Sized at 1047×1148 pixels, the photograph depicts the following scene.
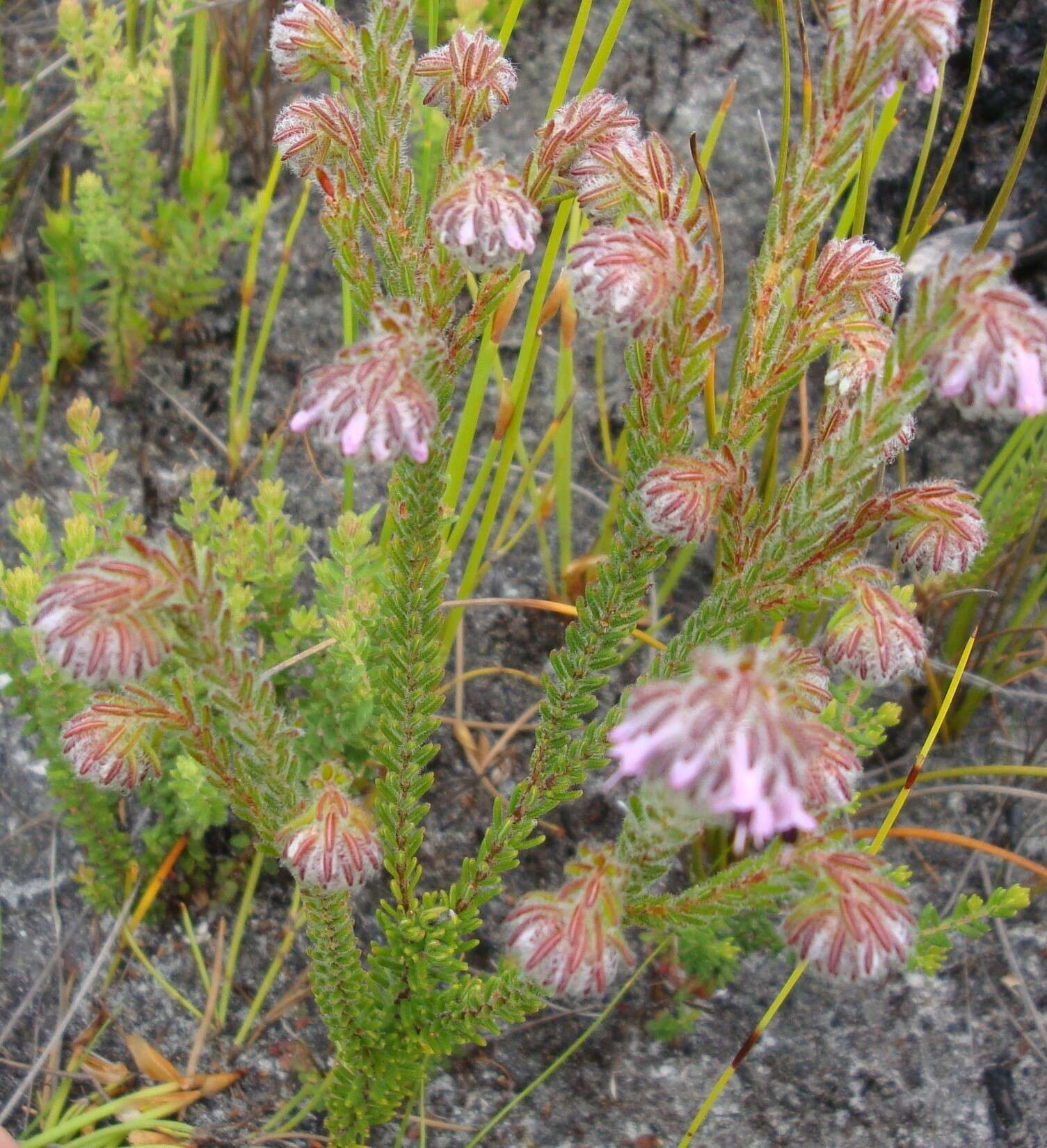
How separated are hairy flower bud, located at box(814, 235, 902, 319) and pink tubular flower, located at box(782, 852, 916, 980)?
0.70 m

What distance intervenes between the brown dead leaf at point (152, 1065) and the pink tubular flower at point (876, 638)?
156 cm

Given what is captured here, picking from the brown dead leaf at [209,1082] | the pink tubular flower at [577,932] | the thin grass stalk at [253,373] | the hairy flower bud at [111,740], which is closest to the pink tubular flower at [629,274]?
the pink tubular flower at [577,932]

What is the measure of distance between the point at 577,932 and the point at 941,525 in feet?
2.28

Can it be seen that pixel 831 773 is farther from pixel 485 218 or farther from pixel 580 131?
pixel 580 131

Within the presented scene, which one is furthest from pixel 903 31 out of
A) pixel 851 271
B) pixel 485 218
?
pixel 485 218

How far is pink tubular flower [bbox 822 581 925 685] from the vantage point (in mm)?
1301

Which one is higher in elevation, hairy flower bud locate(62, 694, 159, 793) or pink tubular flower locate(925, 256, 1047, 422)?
pink tubular flower locate(925, 256, 1047, 422)

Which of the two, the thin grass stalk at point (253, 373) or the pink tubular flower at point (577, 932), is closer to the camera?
the pink tubular flower at point (577, 932)

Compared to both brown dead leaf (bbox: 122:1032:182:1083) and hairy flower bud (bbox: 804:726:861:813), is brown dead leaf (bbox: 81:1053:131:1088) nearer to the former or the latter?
brown dead leaf (bbox: 122:1032:182:1083)

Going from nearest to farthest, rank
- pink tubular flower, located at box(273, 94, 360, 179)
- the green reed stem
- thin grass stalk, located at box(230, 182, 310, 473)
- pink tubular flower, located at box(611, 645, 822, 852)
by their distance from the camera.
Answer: pink tubular flower, located at box(611, 645, 822, 852), pink tubular flower, located at box(273, 94, 360, 179), the green reed stem, thin grass stalk, located at box(230, 182, 310, 473)

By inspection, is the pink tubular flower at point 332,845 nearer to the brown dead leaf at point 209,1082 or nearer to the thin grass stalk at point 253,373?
the brown dead leaf at point 209,1082

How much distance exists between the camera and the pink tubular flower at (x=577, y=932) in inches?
47.8

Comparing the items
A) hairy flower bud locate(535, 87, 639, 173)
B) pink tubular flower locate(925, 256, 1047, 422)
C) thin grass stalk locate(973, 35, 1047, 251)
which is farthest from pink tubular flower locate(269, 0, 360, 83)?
thin grass stalk locate(973, 35, 1047, 251)

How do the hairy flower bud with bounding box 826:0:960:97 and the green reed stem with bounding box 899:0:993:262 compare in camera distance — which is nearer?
the hairy flower bud with bounding box 826:0:960:97
